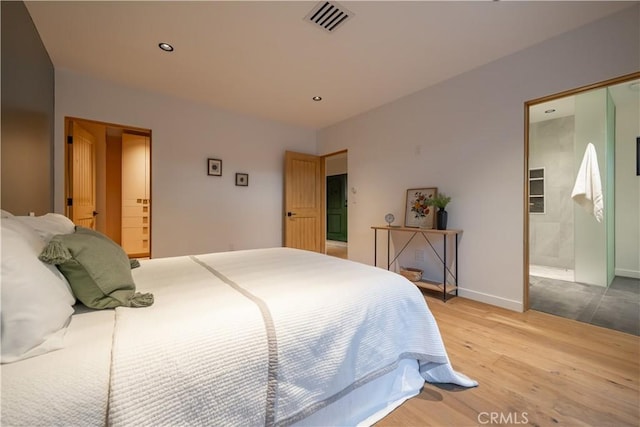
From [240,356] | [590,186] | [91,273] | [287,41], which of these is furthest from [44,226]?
[590,186]

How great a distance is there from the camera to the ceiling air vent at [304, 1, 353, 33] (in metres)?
1.98

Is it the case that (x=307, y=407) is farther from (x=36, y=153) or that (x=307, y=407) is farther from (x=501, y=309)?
(x=36, y=153)

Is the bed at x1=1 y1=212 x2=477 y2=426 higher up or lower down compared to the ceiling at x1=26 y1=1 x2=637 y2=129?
lower down

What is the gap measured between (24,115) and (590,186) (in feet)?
19.3

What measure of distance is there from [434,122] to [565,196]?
301 centimetres

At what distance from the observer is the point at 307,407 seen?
3.34 feet

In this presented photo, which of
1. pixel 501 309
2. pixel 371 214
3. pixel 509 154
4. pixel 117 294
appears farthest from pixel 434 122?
pixel 117 294

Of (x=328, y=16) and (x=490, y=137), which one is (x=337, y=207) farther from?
(x=328, y=16)

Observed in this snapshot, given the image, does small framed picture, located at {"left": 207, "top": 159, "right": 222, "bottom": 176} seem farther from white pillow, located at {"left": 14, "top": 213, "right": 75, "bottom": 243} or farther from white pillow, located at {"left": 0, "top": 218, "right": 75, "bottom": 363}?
white pillow, located at {"left": 0, "top": 218, "right": 75, "bottom": 363}

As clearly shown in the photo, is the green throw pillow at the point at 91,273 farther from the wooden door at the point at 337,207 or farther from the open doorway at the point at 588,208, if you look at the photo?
the wooden door at the point at 337,207

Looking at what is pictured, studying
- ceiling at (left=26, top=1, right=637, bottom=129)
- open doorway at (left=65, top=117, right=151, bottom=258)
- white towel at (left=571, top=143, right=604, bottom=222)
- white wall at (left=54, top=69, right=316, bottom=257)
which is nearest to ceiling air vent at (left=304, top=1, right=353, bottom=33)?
ceiling at (left=26, top=1, right=637, bottom=129)

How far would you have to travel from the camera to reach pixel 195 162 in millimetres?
3838

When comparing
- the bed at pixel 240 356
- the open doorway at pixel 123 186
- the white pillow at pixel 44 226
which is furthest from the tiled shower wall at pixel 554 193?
the open doorway at pixel 123 186

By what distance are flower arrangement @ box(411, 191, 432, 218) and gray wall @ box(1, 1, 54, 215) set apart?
12.1 ft
